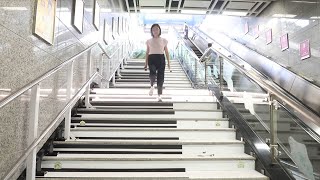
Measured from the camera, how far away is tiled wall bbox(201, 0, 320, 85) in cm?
551

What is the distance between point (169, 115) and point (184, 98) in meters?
0.94

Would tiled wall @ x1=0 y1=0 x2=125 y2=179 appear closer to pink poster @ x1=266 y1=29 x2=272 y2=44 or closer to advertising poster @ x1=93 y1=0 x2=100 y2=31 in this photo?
advertising poster @ x1=93 y1=0 x2=100 y2=31

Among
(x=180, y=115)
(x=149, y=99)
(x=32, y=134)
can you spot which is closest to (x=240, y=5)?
(x=149, y=99)

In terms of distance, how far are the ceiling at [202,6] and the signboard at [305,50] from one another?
1.83 metres

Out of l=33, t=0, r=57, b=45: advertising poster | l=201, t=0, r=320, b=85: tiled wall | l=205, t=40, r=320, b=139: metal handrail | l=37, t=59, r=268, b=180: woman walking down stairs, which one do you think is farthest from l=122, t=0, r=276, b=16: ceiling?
l=33, t=0, r=57, b=45: advertising poster

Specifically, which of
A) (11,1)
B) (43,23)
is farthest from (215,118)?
(11,1)

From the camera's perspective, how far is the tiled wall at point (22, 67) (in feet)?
6.98

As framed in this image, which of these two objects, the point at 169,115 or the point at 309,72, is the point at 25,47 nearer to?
the point at 169,115

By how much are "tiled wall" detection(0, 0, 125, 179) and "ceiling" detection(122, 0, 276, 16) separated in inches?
182

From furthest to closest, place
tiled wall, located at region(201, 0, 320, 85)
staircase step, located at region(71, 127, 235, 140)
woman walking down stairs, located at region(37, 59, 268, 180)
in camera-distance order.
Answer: tiled wall, located at region(201, 0, 320, 85), staircase step, located at region(71, 127, 235, 140), woman walking down stairs, located at region(37, 59, 268, 180)

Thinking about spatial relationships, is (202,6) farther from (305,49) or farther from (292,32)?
(305,49)

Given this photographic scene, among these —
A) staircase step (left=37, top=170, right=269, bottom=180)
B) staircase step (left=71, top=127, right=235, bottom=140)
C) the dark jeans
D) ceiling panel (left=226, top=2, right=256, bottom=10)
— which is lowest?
staircase step (left=37, top=170, right=269, bottom=180)

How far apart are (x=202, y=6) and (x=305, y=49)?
3.07 m

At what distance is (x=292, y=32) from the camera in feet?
21.0
